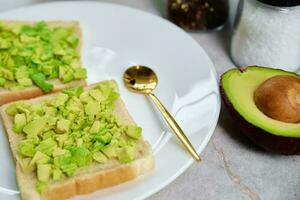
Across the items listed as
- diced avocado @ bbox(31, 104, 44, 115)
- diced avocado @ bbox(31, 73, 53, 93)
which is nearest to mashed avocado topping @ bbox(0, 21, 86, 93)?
diced avocado @ bbox(31, 73, 53, 93)

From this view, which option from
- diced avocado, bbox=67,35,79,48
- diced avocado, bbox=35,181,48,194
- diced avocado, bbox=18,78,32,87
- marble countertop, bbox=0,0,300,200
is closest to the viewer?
diced avocado, bbox=35,181,48,194

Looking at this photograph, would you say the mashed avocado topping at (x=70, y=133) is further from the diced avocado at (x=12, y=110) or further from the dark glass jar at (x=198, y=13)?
the dark glass jar at (x=198, y=13)

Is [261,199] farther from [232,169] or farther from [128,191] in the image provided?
[128,191]

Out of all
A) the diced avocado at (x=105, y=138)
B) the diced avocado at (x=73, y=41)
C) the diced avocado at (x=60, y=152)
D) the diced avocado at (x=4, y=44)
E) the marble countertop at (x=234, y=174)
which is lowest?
the marble countertop at (x=234, y=174)

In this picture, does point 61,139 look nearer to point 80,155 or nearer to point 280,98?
point 80,155

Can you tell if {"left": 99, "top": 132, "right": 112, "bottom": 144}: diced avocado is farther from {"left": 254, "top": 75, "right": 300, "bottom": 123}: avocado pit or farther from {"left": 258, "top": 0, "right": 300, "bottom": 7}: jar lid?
{"left": 258, "top": 0, "right": 300, "bottom": 7}: jar lid

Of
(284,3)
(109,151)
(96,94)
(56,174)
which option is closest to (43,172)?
(56,174)

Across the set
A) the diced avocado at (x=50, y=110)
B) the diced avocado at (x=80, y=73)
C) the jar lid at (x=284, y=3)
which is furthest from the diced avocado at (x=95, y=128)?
the jar lid at (x=284, y=3)
